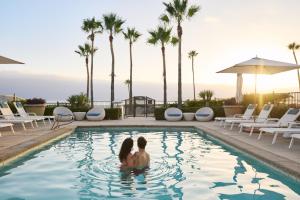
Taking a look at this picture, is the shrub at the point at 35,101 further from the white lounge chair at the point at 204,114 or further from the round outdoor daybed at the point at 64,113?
the white lounge chair at the point at 204,114

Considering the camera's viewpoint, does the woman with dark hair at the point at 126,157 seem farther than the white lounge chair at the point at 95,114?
No

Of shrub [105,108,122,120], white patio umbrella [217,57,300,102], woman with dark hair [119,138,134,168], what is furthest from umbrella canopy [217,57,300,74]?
woman with dark hair [119,138,134,168]

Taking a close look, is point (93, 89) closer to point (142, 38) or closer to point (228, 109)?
point (142, 38)

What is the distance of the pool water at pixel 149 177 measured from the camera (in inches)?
249

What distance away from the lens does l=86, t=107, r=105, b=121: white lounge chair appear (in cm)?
2164

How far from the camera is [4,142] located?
35.2 feet

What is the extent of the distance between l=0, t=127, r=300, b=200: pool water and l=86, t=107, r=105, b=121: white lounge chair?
395 inches

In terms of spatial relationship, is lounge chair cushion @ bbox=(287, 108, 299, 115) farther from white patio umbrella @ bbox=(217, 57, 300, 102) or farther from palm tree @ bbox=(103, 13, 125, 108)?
palm tree @ bbox=(103, 13, 125, 108)

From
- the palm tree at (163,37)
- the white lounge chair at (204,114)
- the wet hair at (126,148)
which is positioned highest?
the palm tree at (163,37)

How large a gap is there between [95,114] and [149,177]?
47.8ft

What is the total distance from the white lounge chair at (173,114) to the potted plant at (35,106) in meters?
6.20

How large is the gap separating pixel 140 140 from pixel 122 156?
Result: 49 centimetres

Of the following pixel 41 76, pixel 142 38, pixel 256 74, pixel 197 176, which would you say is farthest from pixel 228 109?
pixel 142 38

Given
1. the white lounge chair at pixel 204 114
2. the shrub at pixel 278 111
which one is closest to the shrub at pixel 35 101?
the white lounge chair at pixel 204 114
